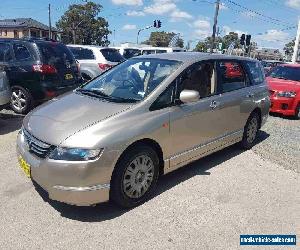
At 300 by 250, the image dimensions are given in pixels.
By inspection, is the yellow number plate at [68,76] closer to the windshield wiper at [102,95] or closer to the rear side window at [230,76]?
the windshield wiper at [102,95]

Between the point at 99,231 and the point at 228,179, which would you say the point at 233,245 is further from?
the point at 228,179

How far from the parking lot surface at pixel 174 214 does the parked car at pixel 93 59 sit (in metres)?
6.07

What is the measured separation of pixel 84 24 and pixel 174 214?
68.0 metres

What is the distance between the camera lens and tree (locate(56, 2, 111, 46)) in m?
66.6

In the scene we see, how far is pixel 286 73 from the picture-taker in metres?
10.5

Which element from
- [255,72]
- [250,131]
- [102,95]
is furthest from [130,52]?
[102,95]

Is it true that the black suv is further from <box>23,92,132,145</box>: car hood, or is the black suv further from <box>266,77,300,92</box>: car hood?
<box>266,77,300,92</box>: car hood

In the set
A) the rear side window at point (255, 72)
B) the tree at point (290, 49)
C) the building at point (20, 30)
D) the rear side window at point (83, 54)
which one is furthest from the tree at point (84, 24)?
the rear side window at point (255, 72)

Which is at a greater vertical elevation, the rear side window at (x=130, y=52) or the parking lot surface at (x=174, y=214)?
the rear side window at (x=130, y=52)

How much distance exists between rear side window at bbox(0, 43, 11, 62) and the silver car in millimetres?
4145

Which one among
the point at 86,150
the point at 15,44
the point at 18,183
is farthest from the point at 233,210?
the point at 15,44

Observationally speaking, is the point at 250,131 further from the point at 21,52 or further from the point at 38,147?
the point at 21,52

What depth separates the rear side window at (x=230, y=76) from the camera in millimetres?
5188

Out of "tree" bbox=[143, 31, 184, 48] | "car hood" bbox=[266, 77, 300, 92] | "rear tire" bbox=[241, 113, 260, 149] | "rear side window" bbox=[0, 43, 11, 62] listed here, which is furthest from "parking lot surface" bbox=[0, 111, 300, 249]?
"tree" bbox=[143, 31, 184, 48]
